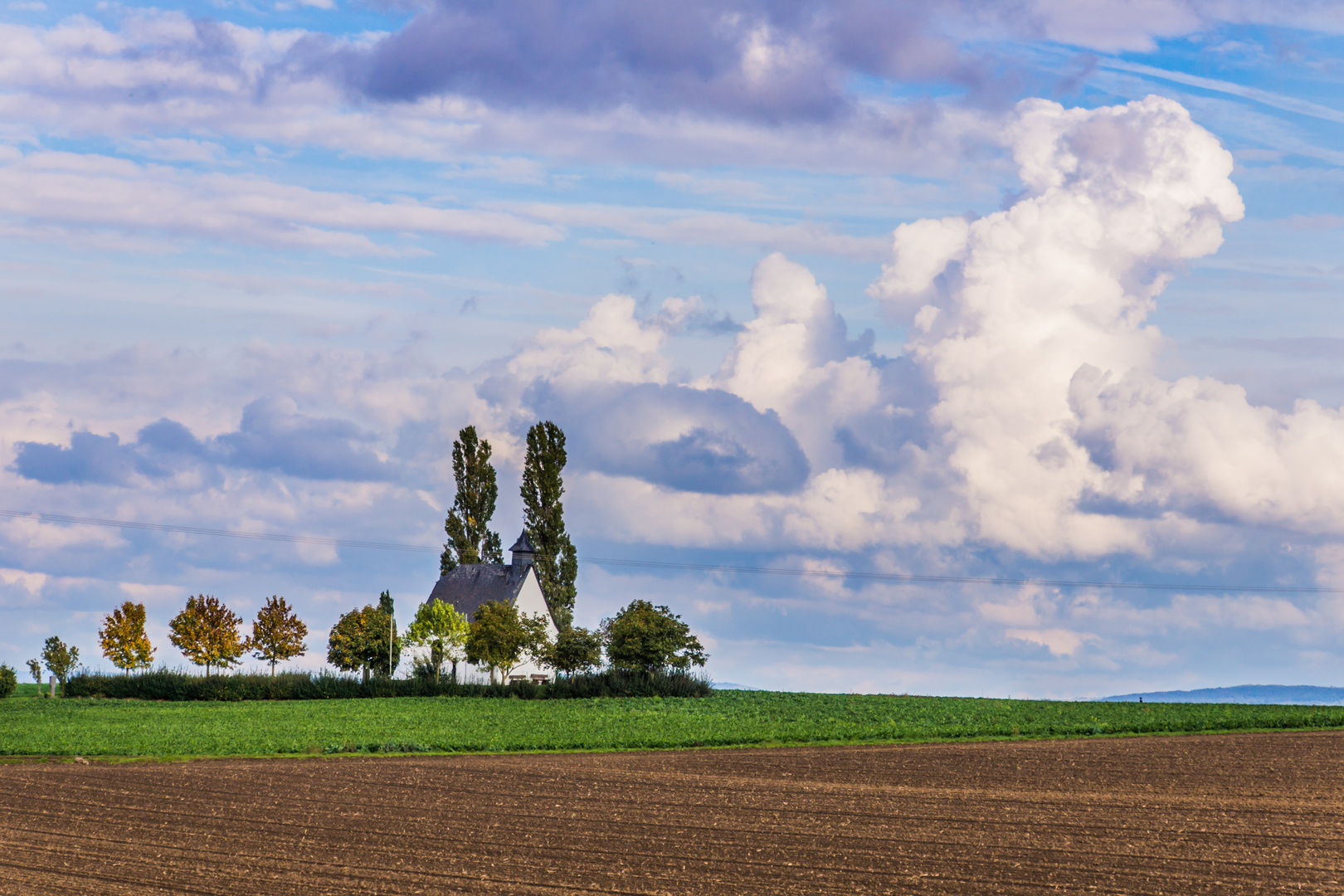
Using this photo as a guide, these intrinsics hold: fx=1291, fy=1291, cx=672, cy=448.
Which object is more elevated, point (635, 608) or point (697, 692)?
point (635, 608)

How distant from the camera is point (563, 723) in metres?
51.8

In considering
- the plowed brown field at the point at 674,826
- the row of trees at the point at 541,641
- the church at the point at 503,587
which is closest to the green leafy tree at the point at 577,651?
the row of trees at the point at 541,641

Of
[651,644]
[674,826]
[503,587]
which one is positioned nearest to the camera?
[674,826]

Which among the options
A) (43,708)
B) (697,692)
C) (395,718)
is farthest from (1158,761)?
(43,708)

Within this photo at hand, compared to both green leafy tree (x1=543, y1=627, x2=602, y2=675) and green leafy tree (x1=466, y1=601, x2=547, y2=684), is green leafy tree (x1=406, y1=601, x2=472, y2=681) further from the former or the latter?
green leafy tree (x1=543, y1=627, x2=602, y2=675)

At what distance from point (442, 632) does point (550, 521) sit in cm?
1082

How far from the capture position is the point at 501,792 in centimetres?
2930

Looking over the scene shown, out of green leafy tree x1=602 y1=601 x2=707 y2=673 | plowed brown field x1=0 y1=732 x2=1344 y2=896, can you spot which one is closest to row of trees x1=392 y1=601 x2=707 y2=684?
green leafy tree x1=602 y1=601 x2=707 y2=673

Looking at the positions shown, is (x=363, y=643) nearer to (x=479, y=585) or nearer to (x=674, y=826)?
(x=479, y=585)

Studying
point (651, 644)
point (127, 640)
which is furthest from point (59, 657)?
point (651, 644)

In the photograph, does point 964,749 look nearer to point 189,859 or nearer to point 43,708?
point 189,859

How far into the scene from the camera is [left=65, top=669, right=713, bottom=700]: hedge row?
76.0m

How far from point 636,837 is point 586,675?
2204 inches

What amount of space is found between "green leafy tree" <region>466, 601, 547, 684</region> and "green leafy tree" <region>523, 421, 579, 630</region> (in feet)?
6.93
